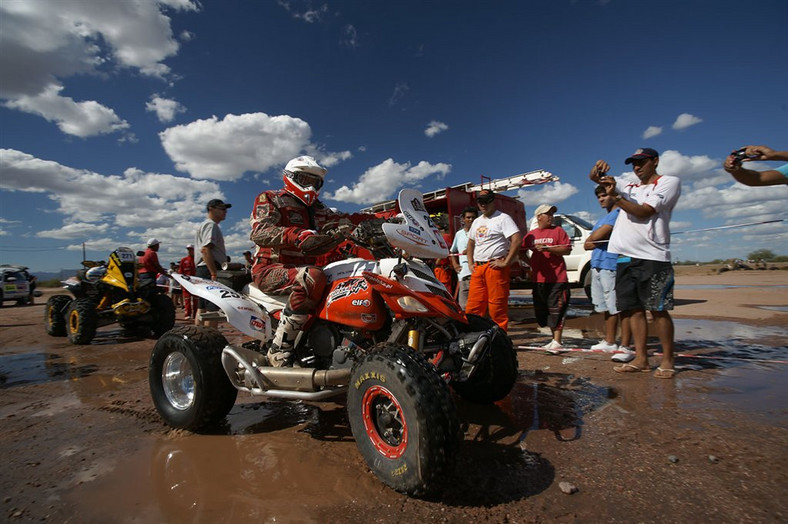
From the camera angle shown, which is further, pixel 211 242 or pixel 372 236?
pixel 211 242

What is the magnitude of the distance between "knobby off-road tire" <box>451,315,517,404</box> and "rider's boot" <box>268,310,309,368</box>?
1215 millimetres

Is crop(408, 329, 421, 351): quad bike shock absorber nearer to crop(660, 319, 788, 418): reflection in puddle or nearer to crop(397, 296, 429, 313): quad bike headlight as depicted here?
crop(397, 296, 429, 313): quad bike headlight

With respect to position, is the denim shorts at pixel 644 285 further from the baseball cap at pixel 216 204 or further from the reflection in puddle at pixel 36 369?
the reflection in puddle at pixel 36 369

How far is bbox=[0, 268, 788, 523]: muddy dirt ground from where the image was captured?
1798 mm

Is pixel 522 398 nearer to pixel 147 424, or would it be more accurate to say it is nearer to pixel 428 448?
pixel 428 448

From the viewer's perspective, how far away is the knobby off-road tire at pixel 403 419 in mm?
1748

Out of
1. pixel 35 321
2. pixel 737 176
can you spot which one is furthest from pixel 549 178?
pixel 35 321

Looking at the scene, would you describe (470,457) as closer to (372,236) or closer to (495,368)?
(495,368)

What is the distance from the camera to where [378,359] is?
2.00 metres

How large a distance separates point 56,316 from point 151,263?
205cm

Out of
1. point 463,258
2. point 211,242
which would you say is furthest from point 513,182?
point 211,242

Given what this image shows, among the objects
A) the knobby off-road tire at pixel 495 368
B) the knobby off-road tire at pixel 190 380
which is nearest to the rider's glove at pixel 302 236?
the knobby off-road tire at pixel 190 380

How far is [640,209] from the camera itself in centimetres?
358

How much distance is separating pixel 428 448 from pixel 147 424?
8.13 feet
